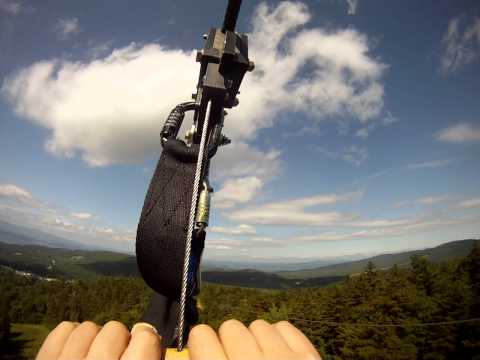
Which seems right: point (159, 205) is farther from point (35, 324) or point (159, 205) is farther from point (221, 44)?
point (35, 324)

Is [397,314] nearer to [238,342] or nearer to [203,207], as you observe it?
[203,207]

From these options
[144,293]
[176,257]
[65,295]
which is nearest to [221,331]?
[176,257]

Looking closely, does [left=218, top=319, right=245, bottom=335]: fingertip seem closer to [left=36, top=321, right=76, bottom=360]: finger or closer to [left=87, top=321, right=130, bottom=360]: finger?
→ [left=87, top=321, right=130, bottom=360]: finger

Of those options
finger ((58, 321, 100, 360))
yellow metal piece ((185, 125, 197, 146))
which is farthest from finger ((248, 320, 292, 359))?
yellow metal piece ((185, 125, 197, 146))

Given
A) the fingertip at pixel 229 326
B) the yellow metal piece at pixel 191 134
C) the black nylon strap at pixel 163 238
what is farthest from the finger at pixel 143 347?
the yellow metal piece at pixel 191 134

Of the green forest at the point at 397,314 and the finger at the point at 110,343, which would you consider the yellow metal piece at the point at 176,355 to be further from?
the green forest at the point at 397,314

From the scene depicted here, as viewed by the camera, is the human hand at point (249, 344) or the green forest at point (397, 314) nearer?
the human hand at point (249, 344)

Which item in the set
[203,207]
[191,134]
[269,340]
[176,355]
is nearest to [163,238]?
[203,207]
